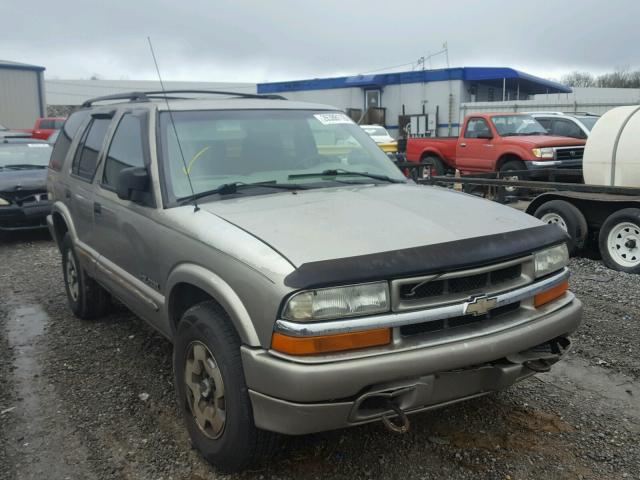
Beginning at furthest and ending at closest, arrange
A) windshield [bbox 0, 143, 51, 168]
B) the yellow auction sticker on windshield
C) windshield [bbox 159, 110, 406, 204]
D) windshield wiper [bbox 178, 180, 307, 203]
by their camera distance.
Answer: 1. windshield [bbox 0, 143, 51, 168]
2. the yellow auction sticker on windshield
3. windshield [bbox 159, 110, 406, 204]
4. windshield wiper [bbox 178, 180, 307, 203]

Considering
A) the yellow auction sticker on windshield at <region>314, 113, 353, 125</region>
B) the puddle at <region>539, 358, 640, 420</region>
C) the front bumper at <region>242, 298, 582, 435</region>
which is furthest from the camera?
the yellow auction sticker on windshield at <region>314, 113, 353, 125</region>

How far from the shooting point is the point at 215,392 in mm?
2848

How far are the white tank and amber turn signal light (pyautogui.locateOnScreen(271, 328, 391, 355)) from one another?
643cm

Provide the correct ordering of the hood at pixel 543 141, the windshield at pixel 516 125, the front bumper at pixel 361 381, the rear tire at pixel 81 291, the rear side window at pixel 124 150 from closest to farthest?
the front bumper at pixel 361 381 → the rear side window at pixel 124 150 → the rear tire at pixel 81 291 → the hood at pixel 543 141 → the windshield at pixel 516 125

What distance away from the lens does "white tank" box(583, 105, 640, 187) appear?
7562 mm

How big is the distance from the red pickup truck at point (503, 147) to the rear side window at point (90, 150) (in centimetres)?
932

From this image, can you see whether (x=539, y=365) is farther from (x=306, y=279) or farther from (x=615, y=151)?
(x=615, y=151)

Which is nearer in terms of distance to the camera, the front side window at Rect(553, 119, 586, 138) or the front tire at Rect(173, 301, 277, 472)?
the front tire at Rect(173, 301, 277, 472)

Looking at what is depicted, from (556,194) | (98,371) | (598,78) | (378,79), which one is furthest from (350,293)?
(598,78)

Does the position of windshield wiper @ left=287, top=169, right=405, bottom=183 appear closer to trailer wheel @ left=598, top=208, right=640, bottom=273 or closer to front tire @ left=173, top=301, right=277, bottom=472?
front tire @ left=173, top=301, right=277, bottom=472

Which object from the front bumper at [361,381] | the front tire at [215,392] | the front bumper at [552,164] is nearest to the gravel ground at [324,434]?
the front tire at [215,392]

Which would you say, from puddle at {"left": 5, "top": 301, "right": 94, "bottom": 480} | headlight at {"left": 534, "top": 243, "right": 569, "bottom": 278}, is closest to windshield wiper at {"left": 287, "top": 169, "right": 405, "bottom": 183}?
headlight at {"left": 534, "top": 243, "right": 569, "bottom": 278}

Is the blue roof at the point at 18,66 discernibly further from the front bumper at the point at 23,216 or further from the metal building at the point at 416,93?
the front bumper at the point at 23,216

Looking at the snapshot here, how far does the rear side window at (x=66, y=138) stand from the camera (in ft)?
17.7
